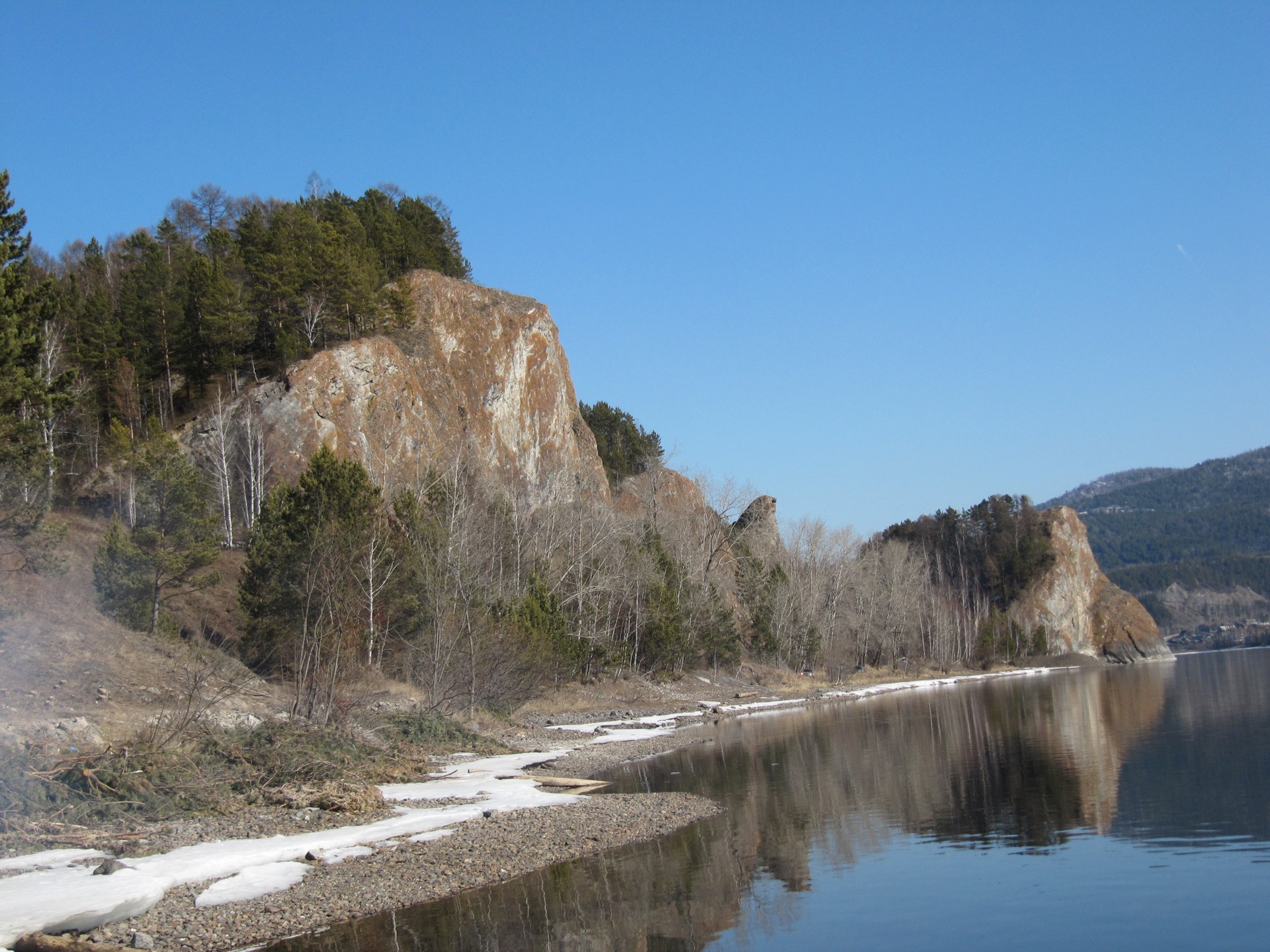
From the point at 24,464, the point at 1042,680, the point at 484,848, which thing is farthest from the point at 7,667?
the point at 1042,680

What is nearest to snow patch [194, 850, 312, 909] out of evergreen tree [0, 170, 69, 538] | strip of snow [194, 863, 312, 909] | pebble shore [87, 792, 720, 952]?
strip of snow [194, 863, 312, 909]

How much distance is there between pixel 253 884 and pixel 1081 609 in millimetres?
141651

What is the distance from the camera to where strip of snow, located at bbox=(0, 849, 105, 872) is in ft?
45.6

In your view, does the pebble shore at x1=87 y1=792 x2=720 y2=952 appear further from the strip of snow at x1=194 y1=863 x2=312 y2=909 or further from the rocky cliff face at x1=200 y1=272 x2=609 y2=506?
the rocky cliff face at x1=200 y1=272 x2=609 y2=506

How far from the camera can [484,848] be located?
1612 centimetres

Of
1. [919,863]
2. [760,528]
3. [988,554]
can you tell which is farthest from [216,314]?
[988,554]

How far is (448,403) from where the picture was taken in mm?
69438

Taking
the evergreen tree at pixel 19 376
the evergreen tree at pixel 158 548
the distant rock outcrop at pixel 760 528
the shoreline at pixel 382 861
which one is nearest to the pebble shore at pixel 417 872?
the shoreline at pixel 382 861

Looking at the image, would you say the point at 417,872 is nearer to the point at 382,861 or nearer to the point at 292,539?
the point at 382,861

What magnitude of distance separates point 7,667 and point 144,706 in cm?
344

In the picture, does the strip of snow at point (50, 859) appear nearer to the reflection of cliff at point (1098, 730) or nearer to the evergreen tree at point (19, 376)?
the evergreen tree at point (19, 376)

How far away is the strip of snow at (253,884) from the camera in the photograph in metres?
13.0

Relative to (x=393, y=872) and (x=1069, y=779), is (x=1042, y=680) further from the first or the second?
(x=393, y=872)

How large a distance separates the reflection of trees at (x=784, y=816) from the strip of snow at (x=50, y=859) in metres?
4.68
